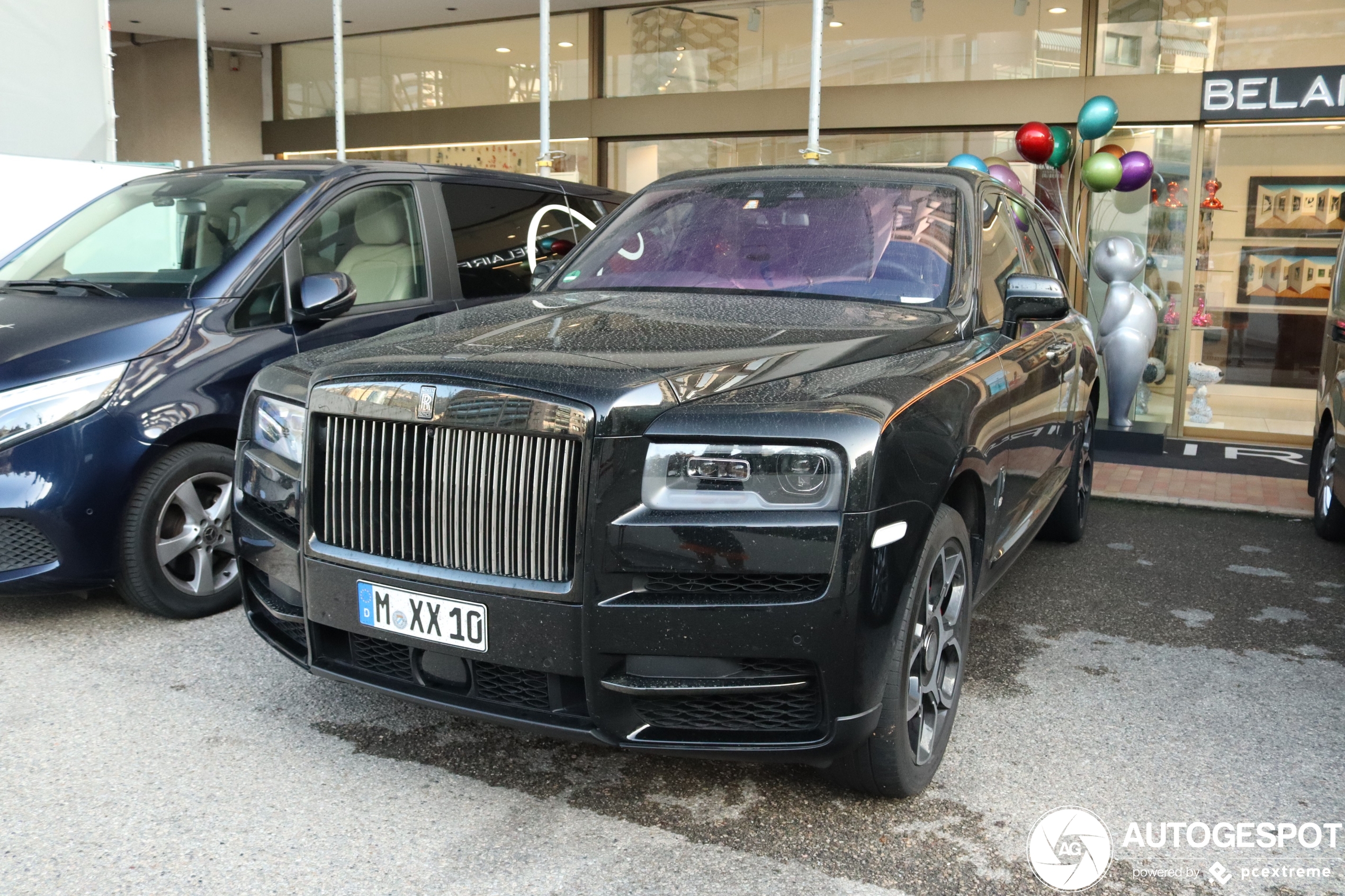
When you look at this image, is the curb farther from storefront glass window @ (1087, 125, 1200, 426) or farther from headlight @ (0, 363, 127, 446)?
headlight @ (0, 363, 127, 446)

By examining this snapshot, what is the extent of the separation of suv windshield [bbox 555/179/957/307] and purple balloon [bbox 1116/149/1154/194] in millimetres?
6478

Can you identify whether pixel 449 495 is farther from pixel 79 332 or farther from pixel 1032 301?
pixel 79 332

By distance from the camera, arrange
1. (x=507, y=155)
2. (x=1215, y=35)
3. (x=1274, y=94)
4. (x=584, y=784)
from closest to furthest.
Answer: (x=584, y=784) < (x=1274, y=94) < (x=1215, y=35) < (x=507, y=155)

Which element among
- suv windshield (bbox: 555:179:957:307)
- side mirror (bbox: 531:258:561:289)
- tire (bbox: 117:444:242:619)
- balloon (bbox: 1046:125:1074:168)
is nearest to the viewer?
suv windshield (bbox: 555:179:957:307)

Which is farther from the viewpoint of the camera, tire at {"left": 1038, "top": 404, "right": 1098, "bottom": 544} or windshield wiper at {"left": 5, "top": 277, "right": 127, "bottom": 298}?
tire at {"left": 1038, "top": 404, "right": 1098, "bottom": 544}

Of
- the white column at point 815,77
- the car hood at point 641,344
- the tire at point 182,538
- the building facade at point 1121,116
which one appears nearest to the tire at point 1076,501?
the car hood at point 641,344

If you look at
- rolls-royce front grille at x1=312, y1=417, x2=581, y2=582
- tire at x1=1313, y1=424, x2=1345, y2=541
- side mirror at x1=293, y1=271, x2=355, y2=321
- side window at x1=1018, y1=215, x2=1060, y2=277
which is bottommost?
tire at x1=1313, y1=424, x2=1345, y2=541

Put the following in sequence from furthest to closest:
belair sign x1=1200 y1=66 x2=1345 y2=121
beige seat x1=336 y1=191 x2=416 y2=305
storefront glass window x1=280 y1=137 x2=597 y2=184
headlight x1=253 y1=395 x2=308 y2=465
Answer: storefront glass window x1=280 y1=137 x2=597 y2=184 < belair sign x1=1200 y1=66 x2=1345 y2=121 < beige seat x1=336 y1=191 x2=416 y2=305 < headlight x1=253 y1=395 x2=308 y2=465

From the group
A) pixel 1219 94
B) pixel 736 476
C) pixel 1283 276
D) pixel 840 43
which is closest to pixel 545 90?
pixel 840 43

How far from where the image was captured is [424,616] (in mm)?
2947

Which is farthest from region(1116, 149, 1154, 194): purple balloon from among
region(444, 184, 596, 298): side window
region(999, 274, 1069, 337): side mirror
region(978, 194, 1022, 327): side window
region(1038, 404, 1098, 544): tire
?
region(999, 274, 1069, 337): side mirror

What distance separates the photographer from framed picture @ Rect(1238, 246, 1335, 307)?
10617 millimetres

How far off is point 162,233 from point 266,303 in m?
0.77

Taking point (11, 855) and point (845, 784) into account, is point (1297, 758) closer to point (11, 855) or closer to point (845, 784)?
point (845, 784)
